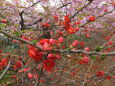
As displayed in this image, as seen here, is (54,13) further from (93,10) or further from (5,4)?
(5,4)

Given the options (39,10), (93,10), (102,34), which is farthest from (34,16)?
(102,34)

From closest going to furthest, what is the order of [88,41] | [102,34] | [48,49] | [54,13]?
[48,49], [54,13], [88,41], [102,34]

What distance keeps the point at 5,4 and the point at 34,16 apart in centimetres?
121

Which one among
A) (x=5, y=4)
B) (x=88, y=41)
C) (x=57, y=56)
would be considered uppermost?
(x=5, y=4)

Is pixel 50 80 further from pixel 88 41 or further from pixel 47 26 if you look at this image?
pixel 88 41

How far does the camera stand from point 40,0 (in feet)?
19.4

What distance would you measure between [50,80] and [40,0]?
12.4ft

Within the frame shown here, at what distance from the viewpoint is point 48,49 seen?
98cm

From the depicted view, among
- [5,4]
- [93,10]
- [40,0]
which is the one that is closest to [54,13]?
[40,0]

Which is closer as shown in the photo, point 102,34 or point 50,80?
point 50,80

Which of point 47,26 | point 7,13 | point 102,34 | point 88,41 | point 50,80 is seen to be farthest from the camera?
point 102,34

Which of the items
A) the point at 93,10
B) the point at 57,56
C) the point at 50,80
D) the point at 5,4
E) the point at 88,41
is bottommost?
the point at 88,41

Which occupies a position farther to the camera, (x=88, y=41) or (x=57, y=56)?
(x=88, y=41)

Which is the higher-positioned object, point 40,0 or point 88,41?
point 40,0
